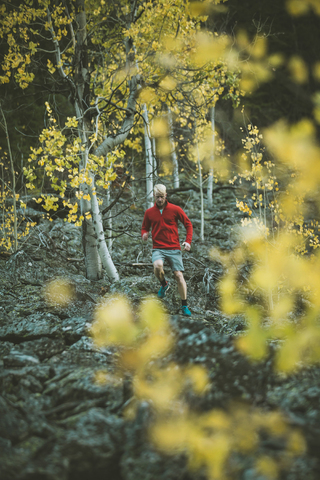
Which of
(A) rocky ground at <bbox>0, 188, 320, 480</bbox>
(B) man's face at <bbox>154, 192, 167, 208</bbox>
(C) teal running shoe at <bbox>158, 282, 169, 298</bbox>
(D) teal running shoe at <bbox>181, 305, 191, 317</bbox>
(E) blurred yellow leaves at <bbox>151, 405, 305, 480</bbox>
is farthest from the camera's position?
(C) teal running shoe at <bbox>158, 282, 169, 298</bbox>

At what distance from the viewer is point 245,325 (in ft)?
Result: 14.8

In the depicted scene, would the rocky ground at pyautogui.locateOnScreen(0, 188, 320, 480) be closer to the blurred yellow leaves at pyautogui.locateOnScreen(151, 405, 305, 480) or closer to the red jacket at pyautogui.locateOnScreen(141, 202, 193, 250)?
the blurred yellow leaves at pyautogui.locateOnScreen(151, 405, 305, 480)

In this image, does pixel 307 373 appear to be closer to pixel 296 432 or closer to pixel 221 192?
pixel 296 432

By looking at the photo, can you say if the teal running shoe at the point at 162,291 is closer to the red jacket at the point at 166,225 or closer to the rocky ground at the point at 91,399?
the rocky ground at the point at 91,399

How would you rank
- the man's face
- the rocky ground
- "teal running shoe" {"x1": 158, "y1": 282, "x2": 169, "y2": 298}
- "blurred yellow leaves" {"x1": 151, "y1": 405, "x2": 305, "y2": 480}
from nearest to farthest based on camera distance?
"blurred yellow leaves" {"x1": 151, "y1": 405, "x2": 305, "y2": 480}
the rocky ground
the man's face
"teal running shoe" {"x1": 158, "y1": 282, "x2": 169, "y2": 298}

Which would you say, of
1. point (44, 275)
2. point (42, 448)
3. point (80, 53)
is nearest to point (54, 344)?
point (42, 448)

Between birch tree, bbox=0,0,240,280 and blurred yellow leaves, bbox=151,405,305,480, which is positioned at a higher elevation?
birch tree, bbox=0,0,240,280

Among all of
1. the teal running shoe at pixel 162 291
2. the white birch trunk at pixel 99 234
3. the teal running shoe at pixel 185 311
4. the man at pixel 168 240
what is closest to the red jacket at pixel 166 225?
the man at pixel 168 240

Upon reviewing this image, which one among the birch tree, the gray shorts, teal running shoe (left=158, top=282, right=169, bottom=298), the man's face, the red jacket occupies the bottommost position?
teal running shoe (left=158, top=282, right=169, bottom=298)

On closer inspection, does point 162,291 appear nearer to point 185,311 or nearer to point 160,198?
point 185,311

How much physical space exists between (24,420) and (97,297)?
3506 millimetres

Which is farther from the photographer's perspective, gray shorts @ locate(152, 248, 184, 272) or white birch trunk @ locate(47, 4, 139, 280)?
white birch trunk @ locate(47, 4, 139, 280)

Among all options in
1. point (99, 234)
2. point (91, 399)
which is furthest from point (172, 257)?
point (91, 399)

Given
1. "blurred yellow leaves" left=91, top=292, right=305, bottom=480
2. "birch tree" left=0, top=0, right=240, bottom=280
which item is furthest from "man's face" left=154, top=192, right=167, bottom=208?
"blurred yellow leaves" left=91, top=292, right=305, bottom=480
